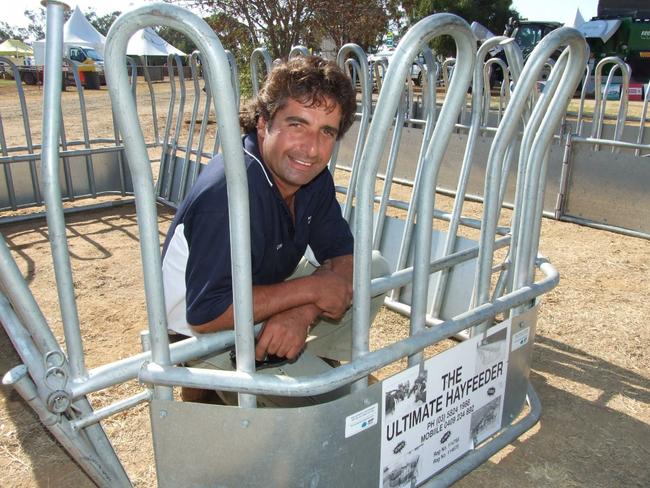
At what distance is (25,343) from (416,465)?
1.18 metres

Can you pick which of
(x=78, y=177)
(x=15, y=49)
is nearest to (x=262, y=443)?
(x=78, y=177)

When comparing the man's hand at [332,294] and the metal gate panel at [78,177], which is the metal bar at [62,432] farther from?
the metal gate panel at [78,177]

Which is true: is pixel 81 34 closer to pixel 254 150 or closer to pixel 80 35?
pixel 80 35

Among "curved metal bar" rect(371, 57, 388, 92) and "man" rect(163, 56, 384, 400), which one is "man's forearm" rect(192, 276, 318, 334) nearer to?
"man" rect(163, 56, 384, 400)

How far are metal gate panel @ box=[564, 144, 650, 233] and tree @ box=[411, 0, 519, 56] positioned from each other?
24.1 meters

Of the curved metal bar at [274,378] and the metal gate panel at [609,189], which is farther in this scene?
the metal gate panel at [609,189]

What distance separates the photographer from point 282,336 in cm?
160

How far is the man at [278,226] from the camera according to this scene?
63.0 inches

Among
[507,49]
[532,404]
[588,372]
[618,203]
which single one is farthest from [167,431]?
[618,203]

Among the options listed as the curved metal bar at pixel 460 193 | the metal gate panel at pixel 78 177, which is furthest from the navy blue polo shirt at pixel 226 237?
the metal gate panel at pixel 78 177

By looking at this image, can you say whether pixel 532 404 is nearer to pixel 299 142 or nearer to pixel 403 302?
pixel 403 302

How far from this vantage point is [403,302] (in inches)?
145

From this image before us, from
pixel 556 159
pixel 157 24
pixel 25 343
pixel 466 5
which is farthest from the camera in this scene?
pixel 466 5

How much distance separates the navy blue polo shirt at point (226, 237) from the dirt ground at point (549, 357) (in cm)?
94
